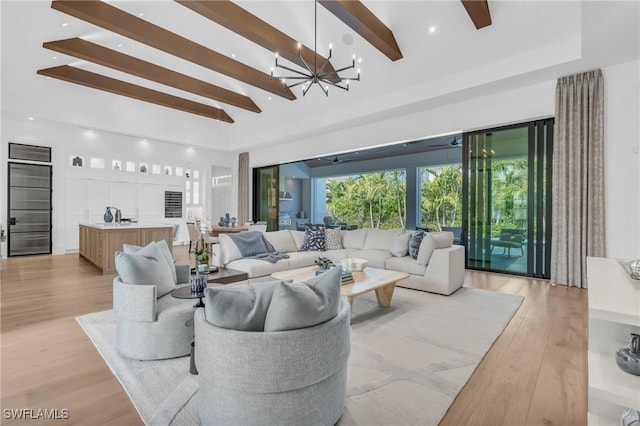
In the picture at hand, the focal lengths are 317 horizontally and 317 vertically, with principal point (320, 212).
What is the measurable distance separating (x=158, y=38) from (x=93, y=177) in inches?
194

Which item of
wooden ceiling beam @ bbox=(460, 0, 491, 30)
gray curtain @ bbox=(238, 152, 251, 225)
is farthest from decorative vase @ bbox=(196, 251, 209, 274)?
gray curtain @ bbox=(238, 152, 251, 225)

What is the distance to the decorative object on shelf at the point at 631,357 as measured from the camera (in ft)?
4.17

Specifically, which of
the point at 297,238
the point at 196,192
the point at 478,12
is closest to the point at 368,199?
the point at 196,192

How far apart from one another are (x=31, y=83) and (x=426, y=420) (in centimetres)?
901

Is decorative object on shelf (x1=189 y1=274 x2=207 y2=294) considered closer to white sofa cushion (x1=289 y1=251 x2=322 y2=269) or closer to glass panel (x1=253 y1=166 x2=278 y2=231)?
white sofa cushion (x1=289 y1=251 x2=322 y2=269)

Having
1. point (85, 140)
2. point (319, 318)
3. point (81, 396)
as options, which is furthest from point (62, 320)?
point (85, 140)

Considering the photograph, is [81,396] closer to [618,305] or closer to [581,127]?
[618,305]

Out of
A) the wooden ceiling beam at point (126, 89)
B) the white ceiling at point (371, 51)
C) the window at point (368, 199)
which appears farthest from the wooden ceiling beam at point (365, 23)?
the window at point (368, 199)

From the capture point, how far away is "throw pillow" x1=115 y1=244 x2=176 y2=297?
2479 millimetres

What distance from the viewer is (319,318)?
1590 millimetres

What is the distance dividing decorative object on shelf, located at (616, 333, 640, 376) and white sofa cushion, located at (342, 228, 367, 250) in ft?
14.2

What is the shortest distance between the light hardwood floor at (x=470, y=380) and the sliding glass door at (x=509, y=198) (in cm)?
132

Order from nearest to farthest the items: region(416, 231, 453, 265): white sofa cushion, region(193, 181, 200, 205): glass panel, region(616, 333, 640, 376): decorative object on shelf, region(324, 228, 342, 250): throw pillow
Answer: region(616, 333, 640, 376): decorative object on shelf
region(416, 231, 453, 265): white sofa cushion
region(324, 228, 342, 250): throw pillow
region(193, 181, 200, 205): glass panel

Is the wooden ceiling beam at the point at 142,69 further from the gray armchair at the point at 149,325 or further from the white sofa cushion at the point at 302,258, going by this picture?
the gray armchair at the point at 149,325
